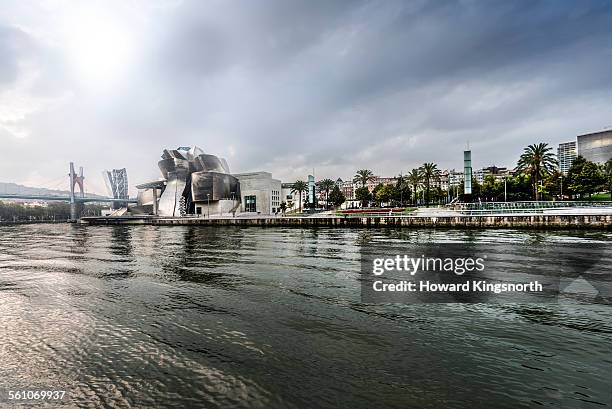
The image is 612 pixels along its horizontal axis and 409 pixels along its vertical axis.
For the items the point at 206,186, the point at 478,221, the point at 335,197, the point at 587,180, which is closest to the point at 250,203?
the point at 206,186

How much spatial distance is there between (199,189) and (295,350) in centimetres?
11876

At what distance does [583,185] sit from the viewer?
80.8 metres

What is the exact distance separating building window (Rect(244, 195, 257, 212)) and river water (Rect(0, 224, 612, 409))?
11983cm

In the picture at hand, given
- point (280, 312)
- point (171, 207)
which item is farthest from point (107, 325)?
point (171, 207)

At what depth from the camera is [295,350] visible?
7820mm

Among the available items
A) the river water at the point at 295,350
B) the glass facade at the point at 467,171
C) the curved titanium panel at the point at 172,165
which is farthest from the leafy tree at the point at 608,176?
the curved titanium panel at the point at 172,165

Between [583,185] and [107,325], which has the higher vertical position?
[583,185]

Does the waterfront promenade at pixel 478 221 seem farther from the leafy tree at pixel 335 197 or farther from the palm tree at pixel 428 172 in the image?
the leafy tree at pixel 335 197

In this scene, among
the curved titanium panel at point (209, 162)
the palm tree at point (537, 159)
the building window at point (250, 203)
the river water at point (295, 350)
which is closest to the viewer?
the river water at point (295, 350)

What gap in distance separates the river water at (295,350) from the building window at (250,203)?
119832 millimetres

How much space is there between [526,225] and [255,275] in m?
42.8

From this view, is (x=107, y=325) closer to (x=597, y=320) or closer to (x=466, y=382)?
(x=466, y=382)

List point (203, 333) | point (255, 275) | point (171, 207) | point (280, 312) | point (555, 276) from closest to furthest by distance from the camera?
point (203, 333)
point (280, 312)
point (555, 276)
point (255, 275)
point (171, 207)

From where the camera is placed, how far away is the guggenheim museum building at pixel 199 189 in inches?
4749
